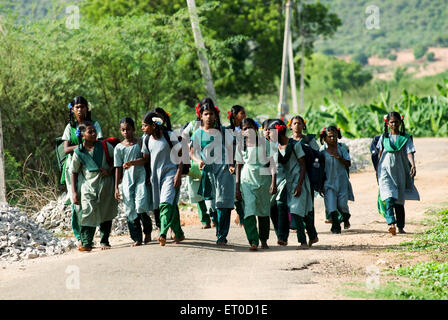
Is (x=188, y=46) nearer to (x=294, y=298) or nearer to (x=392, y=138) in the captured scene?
Answer: (x=392, y=138)

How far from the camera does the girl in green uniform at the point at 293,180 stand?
9.26m

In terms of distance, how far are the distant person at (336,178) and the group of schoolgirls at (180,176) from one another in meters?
1.43

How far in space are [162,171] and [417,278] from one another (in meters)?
3.25

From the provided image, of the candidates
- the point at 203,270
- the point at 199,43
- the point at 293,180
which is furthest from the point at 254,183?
the point at 199,43

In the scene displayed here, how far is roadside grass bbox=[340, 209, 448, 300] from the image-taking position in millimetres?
6742

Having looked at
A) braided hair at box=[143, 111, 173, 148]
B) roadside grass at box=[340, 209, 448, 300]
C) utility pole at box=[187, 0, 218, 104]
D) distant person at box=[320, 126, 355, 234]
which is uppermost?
utility pole at box=[187, 0, 218, 104]

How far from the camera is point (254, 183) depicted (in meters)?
9.16

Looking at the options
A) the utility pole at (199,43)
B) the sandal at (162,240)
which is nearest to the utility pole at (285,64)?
the utility pole at (199,43)

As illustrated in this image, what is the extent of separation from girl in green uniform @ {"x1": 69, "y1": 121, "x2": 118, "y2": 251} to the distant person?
3246 millimetres

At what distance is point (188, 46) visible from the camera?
18266 millimetres

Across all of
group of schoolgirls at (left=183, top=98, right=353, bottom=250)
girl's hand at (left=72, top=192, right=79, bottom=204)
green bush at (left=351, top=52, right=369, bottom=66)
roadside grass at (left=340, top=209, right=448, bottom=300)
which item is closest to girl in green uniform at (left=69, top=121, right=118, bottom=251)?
girl's hand at (left=72, top=192, right=79, bottom=204)

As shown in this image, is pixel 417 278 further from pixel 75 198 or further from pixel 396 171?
pixel 75 198

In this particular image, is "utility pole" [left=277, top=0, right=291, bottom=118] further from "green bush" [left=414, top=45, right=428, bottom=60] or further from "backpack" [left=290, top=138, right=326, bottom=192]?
"green bush" [left=414, top=45, right=428, bottom=60]
